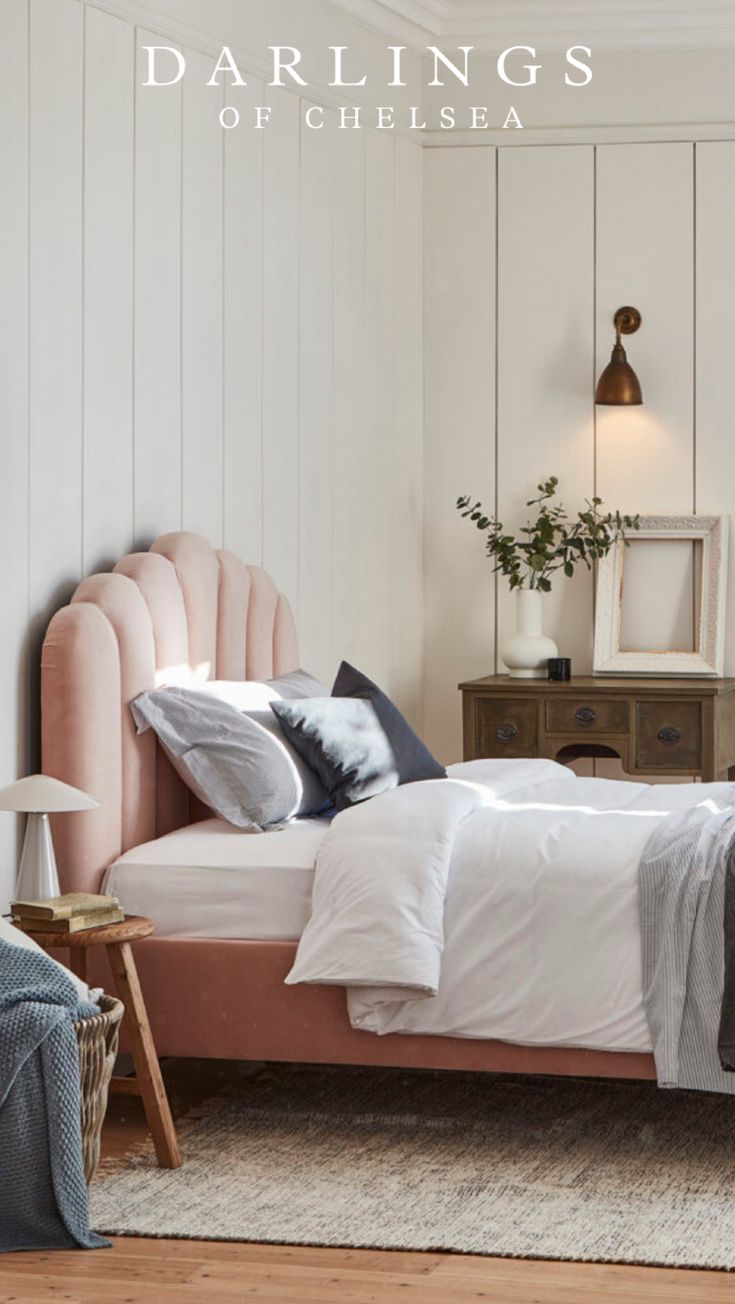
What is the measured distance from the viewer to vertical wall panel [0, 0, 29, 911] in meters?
3.49

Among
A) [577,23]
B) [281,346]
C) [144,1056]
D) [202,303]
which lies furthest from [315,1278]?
[577,23]

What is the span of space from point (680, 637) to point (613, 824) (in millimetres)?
2514

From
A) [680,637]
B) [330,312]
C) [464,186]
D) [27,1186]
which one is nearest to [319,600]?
[330,312]

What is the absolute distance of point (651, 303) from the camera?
5.84 meters

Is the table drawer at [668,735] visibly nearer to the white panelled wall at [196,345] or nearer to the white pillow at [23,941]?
the white panelled wall at [196,345]

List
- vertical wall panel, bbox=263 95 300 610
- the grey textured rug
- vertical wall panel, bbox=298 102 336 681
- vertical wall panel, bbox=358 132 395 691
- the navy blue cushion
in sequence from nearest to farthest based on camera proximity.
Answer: the grey textured rug < the navy blue cushion < vertical wall panel, bbox=263 95 300 610 < vertical wall panel, bbox=298 102 336 681 < vertical wall panel, bbox=358 132 395 691

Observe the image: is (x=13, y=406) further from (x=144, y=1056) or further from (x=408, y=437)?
(x=408, y=437)

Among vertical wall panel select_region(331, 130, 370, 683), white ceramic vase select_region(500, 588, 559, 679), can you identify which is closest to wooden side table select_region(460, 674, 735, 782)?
white ceramic vase select_region(500, 588, 559, 679)

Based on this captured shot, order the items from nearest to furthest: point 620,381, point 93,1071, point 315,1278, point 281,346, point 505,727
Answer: point 315,1278, point 93,1071, point 281,346, point 505,727, point 620,381

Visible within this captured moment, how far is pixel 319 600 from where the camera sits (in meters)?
5.17

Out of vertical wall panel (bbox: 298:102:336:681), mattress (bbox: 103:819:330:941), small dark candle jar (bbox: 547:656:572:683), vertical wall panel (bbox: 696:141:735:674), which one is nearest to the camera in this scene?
mattress (bbox: 103:819:330:941)

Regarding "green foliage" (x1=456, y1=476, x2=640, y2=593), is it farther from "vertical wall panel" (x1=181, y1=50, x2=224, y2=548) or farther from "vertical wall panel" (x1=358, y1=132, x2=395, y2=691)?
"vertical wall panel" (x1=181, y1=50, x2=224, y2=548)

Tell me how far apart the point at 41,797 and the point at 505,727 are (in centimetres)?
259

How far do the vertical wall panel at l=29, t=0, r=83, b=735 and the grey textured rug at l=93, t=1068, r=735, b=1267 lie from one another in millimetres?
974
